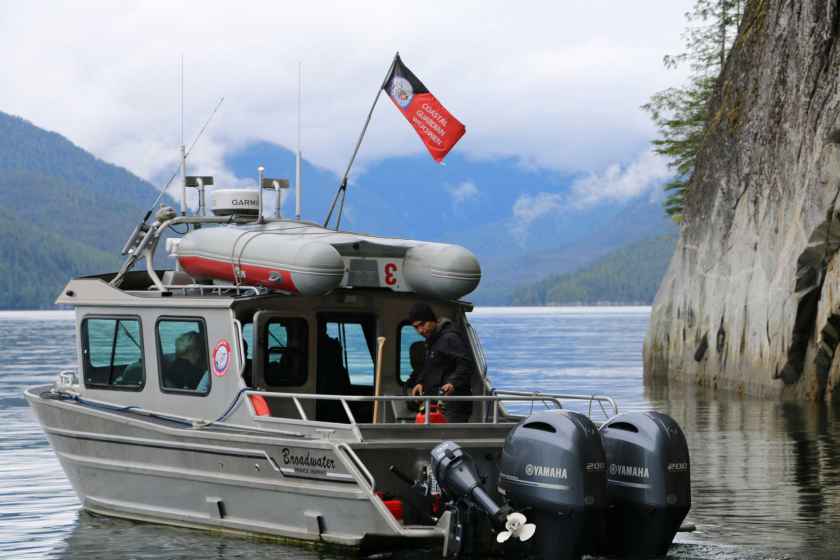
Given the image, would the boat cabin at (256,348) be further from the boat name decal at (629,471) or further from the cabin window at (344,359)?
the boat name decal at (629,471)

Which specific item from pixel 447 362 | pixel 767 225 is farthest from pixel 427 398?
pixel 767 225

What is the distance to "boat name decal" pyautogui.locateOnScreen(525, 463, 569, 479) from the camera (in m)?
11.4

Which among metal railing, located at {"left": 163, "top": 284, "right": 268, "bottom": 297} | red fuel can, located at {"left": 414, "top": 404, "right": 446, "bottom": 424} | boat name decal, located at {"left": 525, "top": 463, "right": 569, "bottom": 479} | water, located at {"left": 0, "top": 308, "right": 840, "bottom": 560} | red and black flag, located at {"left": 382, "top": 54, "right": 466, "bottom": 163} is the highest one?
red and black flag, located at {"left": 382, "top": 54, "right": 466, "bottom": 163}

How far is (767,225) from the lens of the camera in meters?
33.5

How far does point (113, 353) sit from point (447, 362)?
4.15m

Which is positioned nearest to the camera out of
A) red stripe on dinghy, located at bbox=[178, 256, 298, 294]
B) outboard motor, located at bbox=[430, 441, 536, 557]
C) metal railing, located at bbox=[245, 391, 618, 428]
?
outboard motor, located at bbox=[430, 441, 536, 557]

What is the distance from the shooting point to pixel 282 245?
14070 millimetres

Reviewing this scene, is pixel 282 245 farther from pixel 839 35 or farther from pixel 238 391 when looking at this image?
pixel 839 35

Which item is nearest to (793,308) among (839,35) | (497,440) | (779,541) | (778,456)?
(839,35)

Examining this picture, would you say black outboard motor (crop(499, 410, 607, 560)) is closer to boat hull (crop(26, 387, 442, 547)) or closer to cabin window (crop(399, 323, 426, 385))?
boat hull (crop(26, 387, 442, 547))

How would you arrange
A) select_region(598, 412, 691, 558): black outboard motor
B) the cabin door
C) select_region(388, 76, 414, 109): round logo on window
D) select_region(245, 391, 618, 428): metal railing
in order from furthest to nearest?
select_region(388, 76, 414, 109): round logo on window
the cabin door
select_region(245, 391, 618, 428): metal railing
select_region(598, 412, 691, 558): black outboard motor

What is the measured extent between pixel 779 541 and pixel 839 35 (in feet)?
57.1

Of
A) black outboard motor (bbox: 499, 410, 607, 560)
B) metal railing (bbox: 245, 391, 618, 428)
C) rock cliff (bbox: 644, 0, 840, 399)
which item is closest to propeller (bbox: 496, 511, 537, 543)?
black outboard motor (bbox: 499, 410, 607, 560)

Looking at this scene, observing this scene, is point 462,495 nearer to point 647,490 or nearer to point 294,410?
point 647,490
